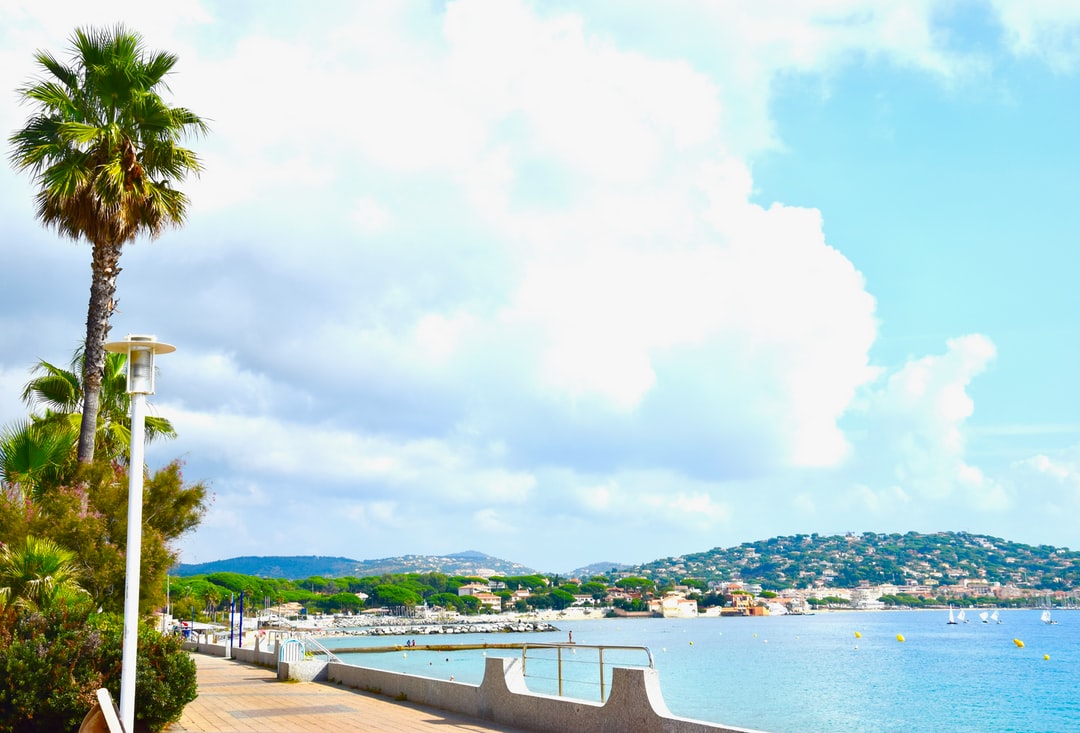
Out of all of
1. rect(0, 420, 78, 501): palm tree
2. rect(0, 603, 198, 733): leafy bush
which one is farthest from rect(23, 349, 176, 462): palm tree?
rect(0, 603, 198, 733): leafy bush

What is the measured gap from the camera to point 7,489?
1856 cm

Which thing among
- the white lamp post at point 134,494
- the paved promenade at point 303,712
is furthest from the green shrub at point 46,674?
the paved promenade at point 303,712

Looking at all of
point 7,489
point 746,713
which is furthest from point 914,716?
point 7,489

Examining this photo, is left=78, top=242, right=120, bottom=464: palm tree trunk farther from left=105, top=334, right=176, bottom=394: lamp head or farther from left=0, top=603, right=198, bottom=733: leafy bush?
left=105, top=334, right=176, bottom=394: lamp head

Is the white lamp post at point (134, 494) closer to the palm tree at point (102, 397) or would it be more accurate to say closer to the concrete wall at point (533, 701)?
the concrete wall at point (533, 701)

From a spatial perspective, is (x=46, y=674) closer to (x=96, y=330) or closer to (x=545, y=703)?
(x=545, y=703)

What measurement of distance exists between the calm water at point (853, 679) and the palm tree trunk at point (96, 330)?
377 inches

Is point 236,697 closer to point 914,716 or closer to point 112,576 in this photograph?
point 112,576

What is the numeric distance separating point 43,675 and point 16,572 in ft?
14.3

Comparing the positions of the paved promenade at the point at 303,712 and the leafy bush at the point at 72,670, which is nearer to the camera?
the leafy bush at the point at 72,670

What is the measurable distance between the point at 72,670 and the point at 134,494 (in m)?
2.97

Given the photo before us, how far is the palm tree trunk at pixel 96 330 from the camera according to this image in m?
17.6

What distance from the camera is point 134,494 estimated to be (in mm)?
9320

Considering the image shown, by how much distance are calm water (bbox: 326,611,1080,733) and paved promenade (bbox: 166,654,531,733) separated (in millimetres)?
2666
